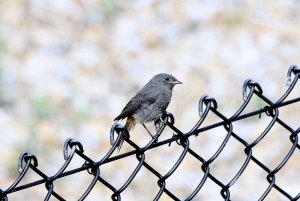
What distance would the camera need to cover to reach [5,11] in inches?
297

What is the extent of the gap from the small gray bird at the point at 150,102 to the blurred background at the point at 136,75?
1331 millimetres

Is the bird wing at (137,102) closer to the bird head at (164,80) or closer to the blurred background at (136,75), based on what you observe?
the bird head at (164,80)

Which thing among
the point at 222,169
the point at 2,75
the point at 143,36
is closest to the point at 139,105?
the point at 222,169

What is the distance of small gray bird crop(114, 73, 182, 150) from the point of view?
4316 mm

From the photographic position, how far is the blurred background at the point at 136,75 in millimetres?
5984

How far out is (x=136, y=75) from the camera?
7.07 meters

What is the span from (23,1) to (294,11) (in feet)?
7.29

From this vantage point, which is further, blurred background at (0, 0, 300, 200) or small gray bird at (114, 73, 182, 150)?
blurred background at (0, 0, 300, 200)

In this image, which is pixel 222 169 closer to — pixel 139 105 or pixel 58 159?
pixel 58 159

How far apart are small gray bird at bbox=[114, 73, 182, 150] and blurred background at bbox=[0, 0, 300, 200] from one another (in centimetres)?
133

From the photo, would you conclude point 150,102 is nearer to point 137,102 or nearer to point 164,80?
point 137,102

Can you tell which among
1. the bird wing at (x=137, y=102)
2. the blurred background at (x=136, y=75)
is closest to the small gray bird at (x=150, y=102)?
the bird wing at (x=137, y=102)

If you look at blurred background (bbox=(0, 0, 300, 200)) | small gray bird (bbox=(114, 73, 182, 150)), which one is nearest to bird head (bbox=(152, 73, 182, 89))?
small gray bird (bbox=(114, 73, 182, 150))

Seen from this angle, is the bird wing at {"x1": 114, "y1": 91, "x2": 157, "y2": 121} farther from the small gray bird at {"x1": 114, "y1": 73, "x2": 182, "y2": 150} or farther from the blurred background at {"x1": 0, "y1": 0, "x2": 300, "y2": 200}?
the blurred background at {"x1": 0, "y1": 0, "x2": 300, "y2": 200}
